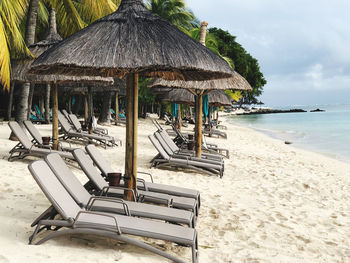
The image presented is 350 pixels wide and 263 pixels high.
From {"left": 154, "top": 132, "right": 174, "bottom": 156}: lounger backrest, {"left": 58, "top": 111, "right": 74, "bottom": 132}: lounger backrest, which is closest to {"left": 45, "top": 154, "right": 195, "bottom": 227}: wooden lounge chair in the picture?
{"left": 154, "top": 132, "right": 174, "bottom": 156}: lounger backrest

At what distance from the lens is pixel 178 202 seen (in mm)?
4168

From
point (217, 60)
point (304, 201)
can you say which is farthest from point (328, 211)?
point (217, 60)

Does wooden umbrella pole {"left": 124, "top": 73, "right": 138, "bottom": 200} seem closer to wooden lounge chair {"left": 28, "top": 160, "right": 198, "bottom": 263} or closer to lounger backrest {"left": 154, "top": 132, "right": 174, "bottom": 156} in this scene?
wooden lounge chair {"left": 28, "top": 160, "right": 198, "bottom": 263}

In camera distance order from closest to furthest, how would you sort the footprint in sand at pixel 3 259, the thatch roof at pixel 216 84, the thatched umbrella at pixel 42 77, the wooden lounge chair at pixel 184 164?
the footprint in sand at pixel 3 259
the wooden lounge chair at pixel 184 164
the thatched umbrella at pixel 42 77
the thatch roof at pixel 216 84

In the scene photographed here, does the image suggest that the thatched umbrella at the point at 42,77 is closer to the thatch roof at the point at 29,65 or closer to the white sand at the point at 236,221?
the thatch roof at the point at 29,65

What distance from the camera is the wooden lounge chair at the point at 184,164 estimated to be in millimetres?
7137

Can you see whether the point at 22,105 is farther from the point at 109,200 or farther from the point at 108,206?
the point at 109,200


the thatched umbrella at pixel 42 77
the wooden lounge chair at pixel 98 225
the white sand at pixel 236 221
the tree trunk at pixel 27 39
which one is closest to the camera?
the wooden lounge chair at pixel 98 225

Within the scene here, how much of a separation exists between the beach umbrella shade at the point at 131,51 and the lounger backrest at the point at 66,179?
674 mm

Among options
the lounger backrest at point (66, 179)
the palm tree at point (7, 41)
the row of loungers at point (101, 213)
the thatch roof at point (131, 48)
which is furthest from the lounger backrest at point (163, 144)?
the lounger backrest at point (66, 179)

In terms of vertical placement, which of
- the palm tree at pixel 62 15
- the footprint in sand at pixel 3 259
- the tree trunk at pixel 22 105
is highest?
the palm tree at pixel 62 15

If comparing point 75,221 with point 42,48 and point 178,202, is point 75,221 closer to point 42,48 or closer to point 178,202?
point 178,202

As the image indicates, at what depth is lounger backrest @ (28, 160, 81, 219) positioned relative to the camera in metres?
3.04

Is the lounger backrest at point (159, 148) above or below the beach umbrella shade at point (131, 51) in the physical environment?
below
